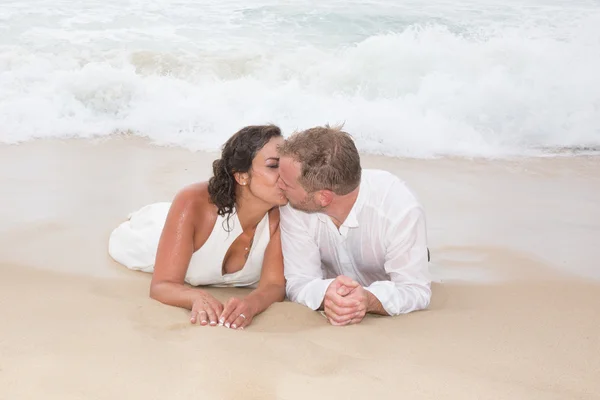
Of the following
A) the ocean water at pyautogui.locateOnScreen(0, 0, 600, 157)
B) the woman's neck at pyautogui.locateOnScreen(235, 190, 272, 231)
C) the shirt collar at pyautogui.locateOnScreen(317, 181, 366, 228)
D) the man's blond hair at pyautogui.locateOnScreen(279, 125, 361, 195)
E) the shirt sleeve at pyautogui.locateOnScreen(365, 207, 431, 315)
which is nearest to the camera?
the man's blond hair at pyautogui.locateOnScreen(279, 125, 361, 195)

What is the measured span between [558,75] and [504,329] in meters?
8.50

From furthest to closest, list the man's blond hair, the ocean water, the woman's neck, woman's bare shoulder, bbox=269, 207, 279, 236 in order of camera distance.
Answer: the ocean water < woman's bare shoulder, bbox=269, 207, 279, 236 < the woman's neck < the man's blond hair

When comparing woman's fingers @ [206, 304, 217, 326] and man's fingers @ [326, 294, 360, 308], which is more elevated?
man's fingers @ [326, 294, 360, 308]

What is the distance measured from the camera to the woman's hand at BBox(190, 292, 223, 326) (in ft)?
11.4

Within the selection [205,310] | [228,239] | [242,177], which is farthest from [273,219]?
[205,310]

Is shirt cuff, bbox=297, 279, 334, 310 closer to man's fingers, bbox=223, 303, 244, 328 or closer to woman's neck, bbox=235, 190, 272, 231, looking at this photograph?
man's fingers, bbox=223, 303, 244, 328

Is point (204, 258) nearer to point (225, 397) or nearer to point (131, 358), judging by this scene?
point (131, 358)

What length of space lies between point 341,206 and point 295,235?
1.14 feet

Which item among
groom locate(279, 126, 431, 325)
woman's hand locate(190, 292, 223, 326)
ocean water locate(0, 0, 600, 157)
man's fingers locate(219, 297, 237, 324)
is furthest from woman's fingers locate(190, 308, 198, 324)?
ocean water locate(0, 0, 600, 157)

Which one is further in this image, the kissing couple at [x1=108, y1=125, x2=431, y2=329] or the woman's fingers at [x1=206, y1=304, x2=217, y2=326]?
the kissing couple at [x1=108, y1=125, x2=431, y2=329]

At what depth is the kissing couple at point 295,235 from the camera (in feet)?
11.8

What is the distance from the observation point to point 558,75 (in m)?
11.1

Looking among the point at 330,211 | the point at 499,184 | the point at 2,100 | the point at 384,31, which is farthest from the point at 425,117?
the point at 330,211

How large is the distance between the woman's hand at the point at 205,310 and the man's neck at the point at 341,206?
0.74 meters
